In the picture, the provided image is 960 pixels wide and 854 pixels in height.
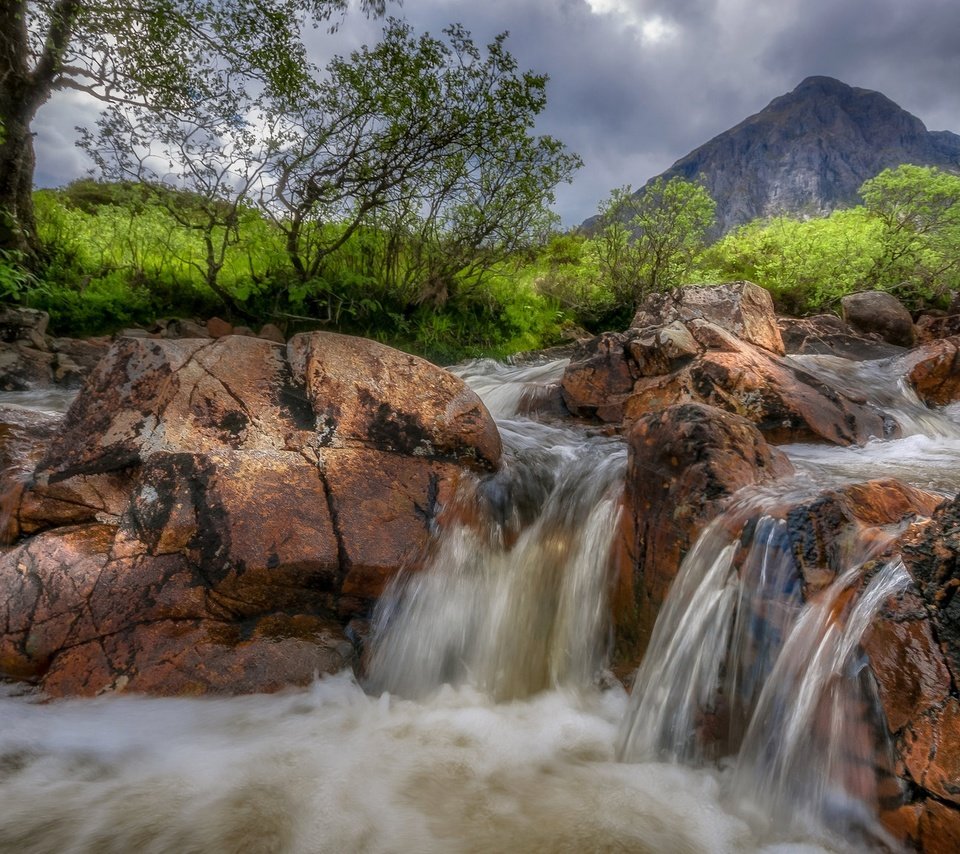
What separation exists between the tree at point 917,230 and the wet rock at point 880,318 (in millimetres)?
2480

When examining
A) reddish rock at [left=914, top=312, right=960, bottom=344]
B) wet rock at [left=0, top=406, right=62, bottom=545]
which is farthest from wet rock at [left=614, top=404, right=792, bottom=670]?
reddish rock at [left=914, top=312, right=960, bottom=344]

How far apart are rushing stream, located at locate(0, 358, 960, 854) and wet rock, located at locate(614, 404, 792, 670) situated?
14 cm

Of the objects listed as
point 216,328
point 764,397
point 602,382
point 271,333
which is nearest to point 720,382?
point 764,397

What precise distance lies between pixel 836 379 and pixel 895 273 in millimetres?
9128

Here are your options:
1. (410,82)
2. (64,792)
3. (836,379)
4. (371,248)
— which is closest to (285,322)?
(371,248)

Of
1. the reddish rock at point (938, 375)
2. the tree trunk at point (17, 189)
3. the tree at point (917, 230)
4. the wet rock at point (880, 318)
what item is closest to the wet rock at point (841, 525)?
the reddish rock at point (938, 375)

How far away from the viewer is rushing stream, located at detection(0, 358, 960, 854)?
81.4 inches

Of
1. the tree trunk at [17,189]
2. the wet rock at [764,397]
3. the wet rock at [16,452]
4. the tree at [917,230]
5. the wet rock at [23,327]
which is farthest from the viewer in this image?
the tree at [917,230]

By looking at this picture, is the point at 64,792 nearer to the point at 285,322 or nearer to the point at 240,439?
the point at 240,439

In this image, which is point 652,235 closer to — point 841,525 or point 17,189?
point 841,525

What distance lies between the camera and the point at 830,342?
32.7ft

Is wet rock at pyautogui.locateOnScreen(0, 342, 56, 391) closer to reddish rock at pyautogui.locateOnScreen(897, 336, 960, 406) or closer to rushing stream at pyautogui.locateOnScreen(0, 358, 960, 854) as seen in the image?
rushing stream at pyautogui.locateOnScreen(0, 358, 960, 854)

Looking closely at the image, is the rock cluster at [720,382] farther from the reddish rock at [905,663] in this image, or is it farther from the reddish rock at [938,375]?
the reddish rock at [905,663]

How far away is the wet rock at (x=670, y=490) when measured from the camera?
118 inches
